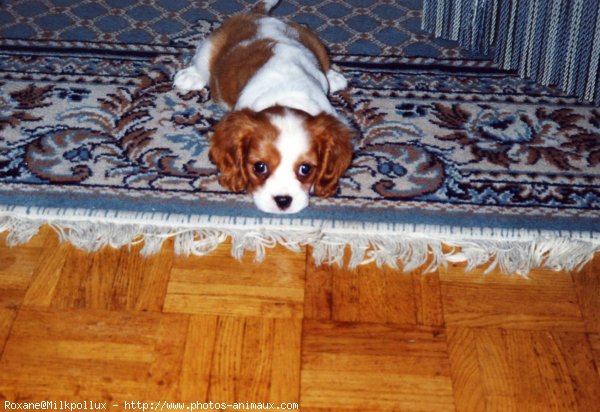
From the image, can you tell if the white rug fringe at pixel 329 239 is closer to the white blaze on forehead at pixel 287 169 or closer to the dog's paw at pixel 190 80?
the white blaze on forehead at pixel 287 169

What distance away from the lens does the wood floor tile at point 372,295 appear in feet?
5.31

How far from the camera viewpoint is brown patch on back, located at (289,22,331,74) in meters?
2.33

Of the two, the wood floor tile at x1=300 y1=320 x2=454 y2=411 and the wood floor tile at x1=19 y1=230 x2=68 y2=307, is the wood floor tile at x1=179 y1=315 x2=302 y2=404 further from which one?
the wood floor tile at x1=19 y1=230 x2=68 y2=307

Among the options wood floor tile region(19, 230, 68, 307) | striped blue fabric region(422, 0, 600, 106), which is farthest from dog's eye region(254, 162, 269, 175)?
striped blue fabric region(422, 0, 600, 106)

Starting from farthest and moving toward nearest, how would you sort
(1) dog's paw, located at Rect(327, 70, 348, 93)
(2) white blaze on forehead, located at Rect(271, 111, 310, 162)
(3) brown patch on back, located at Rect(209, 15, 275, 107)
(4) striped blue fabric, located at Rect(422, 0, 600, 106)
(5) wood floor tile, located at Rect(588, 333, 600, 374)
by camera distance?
(1) dog's paw, located at Rect(327, 70, 348, 93) → (4) striped blue fabric, located at Rect(422, 0, 600, 106) → (3) brown patch on back, located at Rect(209, 15, 275, 107) → (2) white blaze on forehead, located at Rect(271, 111, 310, 162) → (5) wood floor tile, located at Rect(588, 333, 600, 374)

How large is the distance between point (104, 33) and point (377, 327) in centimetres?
173

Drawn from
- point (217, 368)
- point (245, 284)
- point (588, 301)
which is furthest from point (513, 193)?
point (217, 368)

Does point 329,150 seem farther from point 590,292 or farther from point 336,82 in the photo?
point 590,292

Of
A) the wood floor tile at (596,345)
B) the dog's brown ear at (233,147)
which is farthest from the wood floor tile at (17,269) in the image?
the wood floor tile at (596,345)

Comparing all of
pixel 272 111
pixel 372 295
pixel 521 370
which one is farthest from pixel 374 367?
pixel 272 111

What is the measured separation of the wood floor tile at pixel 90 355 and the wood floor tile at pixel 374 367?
317 millimetres

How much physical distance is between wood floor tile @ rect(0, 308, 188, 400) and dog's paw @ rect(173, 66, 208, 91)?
1005 millimetres

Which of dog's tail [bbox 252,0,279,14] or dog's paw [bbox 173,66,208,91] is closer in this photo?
dog's paw [bbox 173,66,208,91]

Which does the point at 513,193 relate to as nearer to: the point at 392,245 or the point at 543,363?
the point at 392,245
